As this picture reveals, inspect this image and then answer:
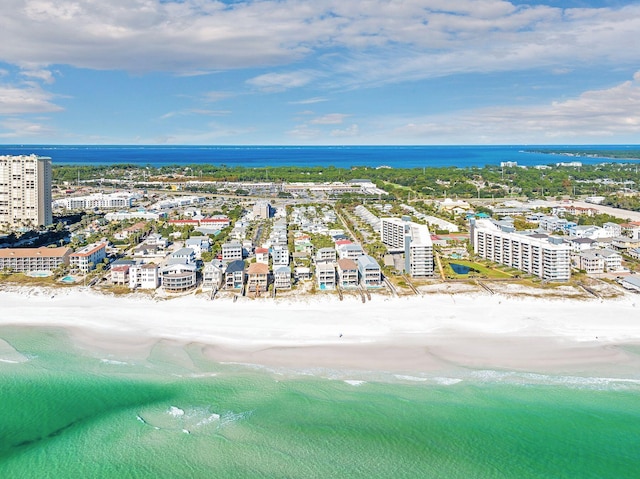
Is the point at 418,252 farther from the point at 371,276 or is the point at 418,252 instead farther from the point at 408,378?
the point at 408,378

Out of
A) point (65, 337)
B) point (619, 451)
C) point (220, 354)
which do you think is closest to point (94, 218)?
point (65, 337)

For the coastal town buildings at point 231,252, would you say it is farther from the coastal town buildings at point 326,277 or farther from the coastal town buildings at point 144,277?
the coastal town buildings at point 326,277

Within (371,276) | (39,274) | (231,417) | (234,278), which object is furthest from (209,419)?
(39,274)

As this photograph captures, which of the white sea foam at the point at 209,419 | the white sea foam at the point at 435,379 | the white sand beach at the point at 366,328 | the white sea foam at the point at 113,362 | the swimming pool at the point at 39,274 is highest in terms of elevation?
the swimming pool at the point at 39,274

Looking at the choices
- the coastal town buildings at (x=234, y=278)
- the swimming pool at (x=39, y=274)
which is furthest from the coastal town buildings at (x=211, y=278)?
the swimming pool at (x=39, y=274)

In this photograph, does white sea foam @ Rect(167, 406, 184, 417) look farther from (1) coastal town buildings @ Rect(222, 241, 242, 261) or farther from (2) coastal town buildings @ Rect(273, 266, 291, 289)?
(1) coastal town buildings @ Rect(222, 241, 242, 261)

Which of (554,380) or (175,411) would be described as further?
(554,380)
